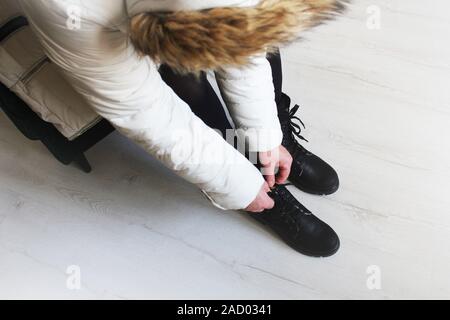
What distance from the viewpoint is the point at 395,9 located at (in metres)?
1.23

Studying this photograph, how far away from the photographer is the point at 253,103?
0.69 metres

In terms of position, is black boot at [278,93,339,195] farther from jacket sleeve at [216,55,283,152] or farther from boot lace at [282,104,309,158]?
A: jacket sleeve at [216,55,283,152]

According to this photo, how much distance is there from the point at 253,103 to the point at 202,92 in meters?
0.13

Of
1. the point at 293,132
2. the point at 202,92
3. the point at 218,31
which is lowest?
the point at 293,132

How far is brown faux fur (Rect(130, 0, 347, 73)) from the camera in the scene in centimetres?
40

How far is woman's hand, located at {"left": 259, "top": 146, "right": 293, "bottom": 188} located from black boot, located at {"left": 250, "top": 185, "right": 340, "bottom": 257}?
5 cm

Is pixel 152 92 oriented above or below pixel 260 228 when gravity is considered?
above

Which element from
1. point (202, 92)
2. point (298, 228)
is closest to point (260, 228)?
point (298, 228)

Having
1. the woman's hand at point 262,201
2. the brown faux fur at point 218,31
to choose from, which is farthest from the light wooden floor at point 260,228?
the brown faux fur at point 218,31

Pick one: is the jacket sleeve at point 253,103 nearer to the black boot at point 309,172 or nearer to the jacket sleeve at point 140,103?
the jacket sleeve at point 140,103

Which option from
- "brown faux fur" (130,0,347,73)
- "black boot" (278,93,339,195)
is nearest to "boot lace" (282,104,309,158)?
"black boot" (278,93,339,195)

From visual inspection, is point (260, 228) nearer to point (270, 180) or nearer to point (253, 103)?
point (270, 180)

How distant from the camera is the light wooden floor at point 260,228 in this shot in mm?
904

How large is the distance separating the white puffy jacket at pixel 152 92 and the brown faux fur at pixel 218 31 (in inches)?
0.5
